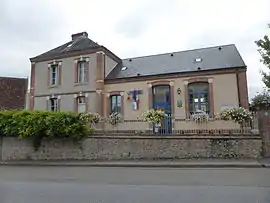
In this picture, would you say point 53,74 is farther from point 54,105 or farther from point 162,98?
point 162,98

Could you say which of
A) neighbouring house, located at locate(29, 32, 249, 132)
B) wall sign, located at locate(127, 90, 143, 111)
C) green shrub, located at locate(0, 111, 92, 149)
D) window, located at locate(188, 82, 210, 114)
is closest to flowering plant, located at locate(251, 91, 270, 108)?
neighbouring house, located at locate(29, 32, 249, 132)

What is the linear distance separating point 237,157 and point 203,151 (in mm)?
1608

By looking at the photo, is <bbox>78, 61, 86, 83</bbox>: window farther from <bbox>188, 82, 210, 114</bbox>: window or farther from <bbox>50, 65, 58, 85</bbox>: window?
<bbox>188, 82, 210, 114</bbox>: window

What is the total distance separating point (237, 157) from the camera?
1327cm

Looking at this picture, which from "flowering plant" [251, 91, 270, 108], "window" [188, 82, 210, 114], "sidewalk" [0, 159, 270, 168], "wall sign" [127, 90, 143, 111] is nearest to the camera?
"sidewalk" [0, 159, 270, 168]

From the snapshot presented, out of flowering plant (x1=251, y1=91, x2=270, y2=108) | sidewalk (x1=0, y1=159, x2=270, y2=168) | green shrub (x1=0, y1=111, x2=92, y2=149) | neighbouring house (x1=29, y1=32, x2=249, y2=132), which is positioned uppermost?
neighbouring house (x1=29, y1=32, x2=249, y2=132)

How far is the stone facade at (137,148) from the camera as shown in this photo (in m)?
13.4

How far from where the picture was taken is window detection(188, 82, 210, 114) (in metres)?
19.2

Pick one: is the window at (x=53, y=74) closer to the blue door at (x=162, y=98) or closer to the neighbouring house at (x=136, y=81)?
the neighbouring house at (x=136, y=81)

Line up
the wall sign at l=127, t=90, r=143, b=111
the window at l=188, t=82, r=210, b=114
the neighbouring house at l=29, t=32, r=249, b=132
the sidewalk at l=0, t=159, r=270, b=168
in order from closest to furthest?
the sidewalk at l=0, t=159, r=270, b=168 < the neighbouring house at l=29, t=32, r=249, b=132 < the window at l=188, t=82, r=210, b=114 < the wall sign at l=127, t=90, r=143, b=111

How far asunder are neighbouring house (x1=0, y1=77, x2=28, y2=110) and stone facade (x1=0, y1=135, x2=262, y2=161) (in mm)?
15337

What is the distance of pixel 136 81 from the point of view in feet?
68.3
